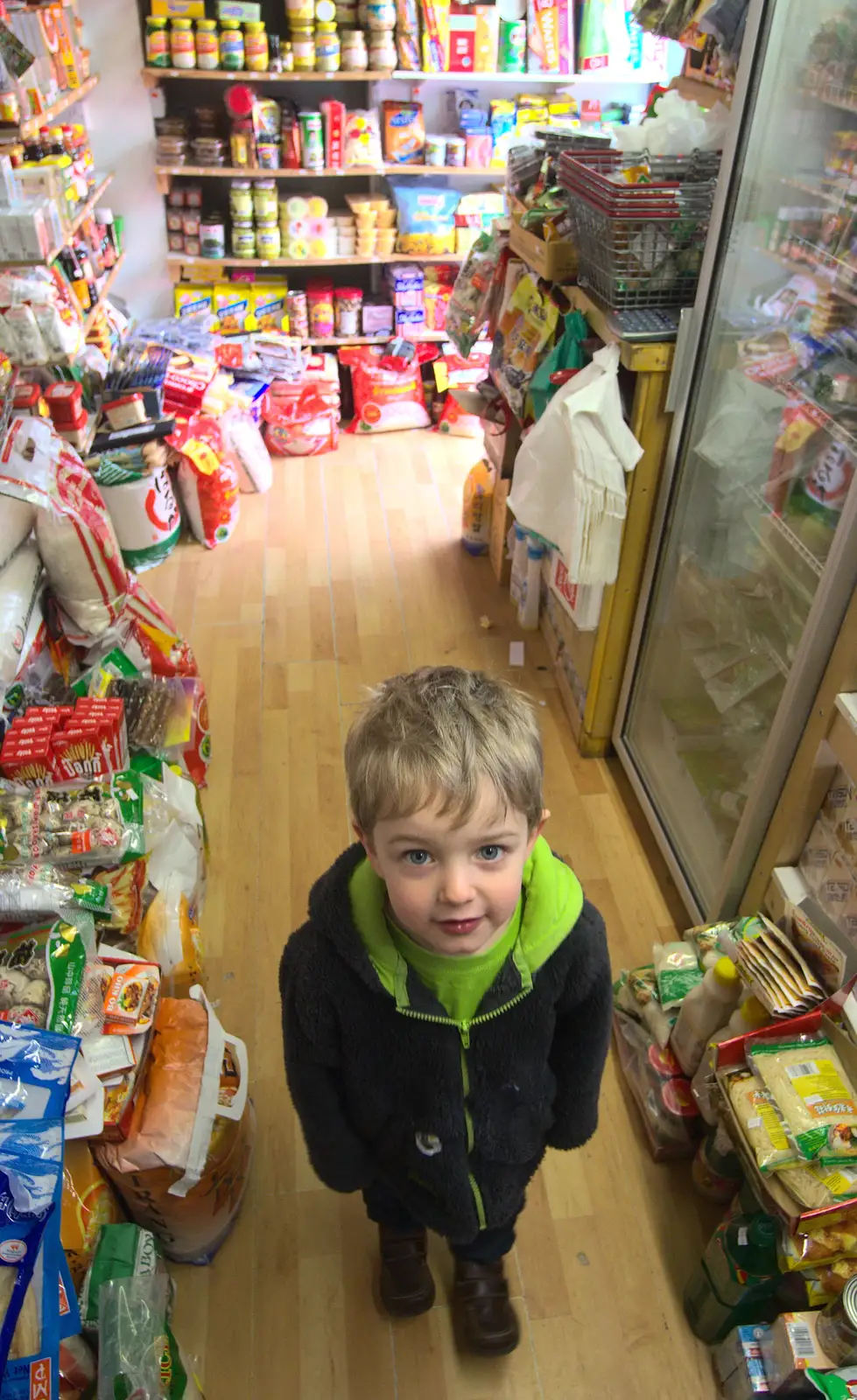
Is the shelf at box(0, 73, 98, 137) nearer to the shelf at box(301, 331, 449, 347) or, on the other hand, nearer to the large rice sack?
the shelf at box(301, 331, 449, 347)

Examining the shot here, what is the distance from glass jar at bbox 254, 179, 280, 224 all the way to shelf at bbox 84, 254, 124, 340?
674 mm

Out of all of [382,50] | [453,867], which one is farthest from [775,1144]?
[382,50]

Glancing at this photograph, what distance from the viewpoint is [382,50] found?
387 centimetres

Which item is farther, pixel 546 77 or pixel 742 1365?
pixel 546 77

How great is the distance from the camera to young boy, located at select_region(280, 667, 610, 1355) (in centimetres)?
95

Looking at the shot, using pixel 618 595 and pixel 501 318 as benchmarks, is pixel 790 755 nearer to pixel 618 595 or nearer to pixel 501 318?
pixel 618 595

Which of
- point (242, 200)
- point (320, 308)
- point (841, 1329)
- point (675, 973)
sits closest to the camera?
point (841, 1329)

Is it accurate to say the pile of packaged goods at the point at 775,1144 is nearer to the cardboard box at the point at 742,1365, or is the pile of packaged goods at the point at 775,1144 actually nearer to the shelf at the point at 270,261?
the cardboard box at the point at 742,1365

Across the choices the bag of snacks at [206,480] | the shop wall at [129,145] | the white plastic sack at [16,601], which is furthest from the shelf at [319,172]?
the white plastic sack at [16,601]

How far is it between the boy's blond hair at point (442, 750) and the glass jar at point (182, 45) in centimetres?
393

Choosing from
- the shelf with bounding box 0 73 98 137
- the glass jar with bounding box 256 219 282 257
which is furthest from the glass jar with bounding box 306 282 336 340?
the shelf with bounding box 0 73 98 137

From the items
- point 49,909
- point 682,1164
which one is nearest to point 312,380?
point 49,909

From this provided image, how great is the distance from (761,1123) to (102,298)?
12.6 feet

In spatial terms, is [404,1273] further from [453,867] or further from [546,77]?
[546,77]
